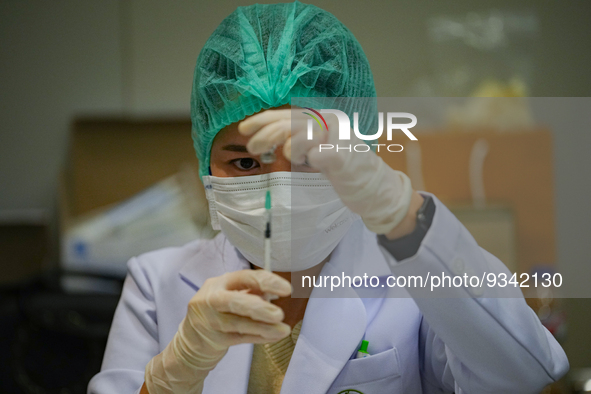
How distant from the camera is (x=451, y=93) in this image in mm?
2078

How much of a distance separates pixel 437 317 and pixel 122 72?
83.0 inches

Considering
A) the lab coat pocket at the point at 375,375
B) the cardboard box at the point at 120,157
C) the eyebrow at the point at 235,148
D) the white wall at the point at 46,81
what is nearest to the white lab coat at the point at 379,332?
the lab coat pocket at the point at 375,375

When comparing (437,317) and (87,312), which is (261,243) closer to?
(437,317)

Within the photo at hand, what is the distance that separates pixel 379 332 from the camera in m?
0.93

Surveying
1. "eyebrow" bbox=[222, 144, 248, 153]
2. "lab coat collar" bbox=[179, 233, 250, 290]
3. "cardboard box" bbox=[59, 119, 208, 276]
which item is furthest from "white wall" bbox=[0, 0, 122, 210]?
"eyebrow" bbox=[222, 144, 248, 153]

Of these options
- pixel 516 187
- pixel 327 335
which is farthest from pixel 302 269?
pixel 516 187

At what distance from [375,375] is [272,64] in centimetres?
63

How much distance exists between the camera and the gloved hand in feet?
2.24

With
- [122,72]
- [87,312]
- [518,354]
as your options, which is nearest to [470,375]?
[518,354]

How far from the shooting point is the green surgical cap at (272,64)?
0.88m

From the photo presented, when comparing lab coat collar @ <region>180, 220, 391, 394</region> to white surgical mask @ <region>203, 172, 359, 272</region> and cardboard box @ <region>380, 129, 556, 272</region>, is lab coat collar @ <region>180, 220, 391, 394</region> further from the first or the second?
cardboard box @ <region>380, 129, 556, 272</region>

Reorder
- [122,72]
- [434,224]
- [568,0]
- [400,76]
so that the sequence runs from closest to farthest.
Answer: [434,224] < [568,0] < [400,76] < [122,72]

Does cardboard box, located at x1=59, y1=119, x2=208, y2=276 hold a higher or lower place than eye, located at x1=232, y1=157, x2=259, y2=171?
lower

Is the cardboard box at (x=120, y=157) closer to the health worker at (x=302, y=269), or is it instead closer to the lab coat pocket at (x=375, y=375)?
the health worker at (x=302, y=269)
